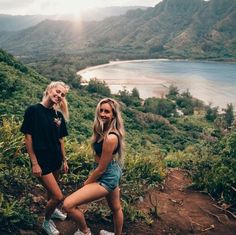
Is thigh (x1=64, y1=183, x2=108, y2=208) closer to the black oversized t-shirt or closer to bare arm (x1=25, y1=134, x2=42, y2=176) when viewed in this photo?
bare arm (x1=25, y1=134, x2=42, y2=176)

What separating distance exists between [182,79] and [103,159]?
350 ft

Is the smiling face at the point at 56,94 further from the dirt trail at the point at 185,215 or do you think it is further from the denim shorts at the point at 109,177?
the dirt trail at the point at 185,215

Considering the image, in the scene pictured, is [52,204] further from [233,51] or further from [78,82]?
[233,51]

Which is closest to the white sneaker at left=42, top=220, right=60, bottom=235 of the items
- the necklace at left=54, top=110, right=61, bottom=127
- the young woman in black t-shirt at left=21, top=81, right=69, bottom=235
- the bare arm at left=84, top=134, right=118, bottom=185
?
the young woman in black t-shirt at left=21, top=81, right=69, bottom=235

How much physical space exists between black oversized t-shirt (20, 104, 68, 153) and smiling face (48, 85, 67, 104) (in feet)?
0.48

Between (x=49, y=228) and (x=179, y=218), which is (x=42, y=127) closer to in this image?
(x=49, y=228)

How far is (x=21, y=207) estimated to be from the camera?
5.61m

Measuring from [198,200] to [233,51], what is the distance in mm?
166503

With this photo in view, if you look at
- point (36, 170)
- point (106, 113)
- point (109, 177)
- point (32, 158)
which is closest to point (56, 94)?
point (106, 113)

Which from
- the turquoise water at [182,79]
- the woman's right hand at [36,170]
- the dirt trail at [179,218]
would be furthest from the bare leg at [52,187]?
the turquoise water at [182,79]

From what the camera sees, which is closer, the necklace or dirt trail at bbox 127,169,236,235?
the necklace

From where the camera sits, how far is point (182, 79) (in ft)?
357

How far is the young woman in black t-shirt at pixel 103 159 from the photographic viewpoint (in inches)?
182

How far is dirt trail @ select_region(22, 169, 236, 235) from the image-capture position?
6.14m
